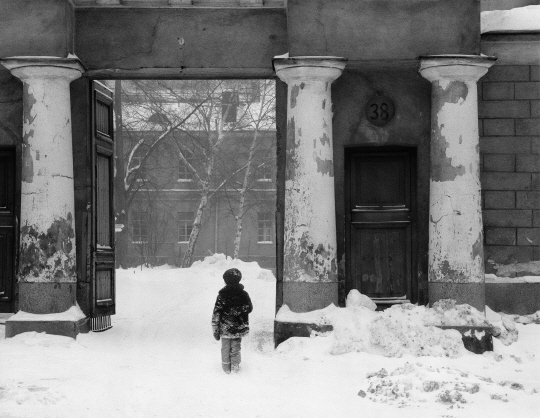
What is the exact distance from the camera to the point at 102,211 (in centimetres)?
1391

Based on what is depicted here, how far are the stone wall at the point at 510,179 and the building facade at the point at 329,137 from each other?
2 cm

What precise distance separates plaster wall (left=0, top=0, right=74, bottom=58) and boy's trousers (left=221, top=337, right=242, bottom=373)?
4.65 m

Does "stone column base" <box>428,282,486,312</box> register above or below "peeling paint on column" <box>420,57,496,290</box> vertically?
below

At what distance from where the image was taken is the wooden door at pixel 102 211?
1321cm

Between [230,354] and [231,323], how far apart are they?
0.35m

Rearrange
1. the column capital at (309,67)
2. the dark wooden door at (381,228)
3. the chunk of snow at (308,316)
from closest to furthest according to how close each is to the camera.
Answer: the chunk of snow at (308,316) → the column capital at (309,67) → the dark wooden door at (381,228)

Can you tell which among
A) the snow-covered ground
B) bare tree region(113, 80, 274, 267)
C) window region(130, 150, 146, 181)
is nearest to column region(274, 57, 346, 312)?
the snow-covered ground

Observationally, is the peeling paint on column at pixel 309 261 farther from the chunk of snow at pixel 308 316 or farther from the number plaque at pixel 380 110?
the number plaque at pixel 380 110

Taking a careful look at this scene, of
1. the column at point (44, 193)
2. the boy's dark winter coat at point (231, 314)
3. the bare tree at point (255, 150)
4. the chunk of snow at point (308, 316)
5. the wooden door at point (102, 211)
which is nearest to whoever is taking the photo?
the boy's dark winter coat at point (231, 314)

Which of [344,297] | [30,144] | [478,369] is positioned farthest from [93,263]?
[478,369]

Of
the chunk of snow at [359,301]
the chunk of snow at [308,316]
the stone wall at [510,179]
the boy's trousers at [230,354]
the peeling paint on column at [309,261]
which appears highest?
the stone wall at [510,179]

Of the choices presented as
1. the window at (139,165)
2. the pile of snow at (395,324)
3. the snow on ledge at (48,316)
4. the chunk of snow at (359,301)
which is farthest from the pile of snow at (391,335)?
the window at (139,165)

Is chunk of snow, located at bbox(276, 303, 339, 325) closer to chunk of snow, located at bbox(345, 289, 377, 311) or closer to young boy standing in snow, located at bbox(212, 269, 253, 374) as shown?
chunk of snow, located at bbox(345, 289, 377, 311)

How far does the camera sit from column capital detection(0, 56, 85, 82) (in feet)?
40.0
